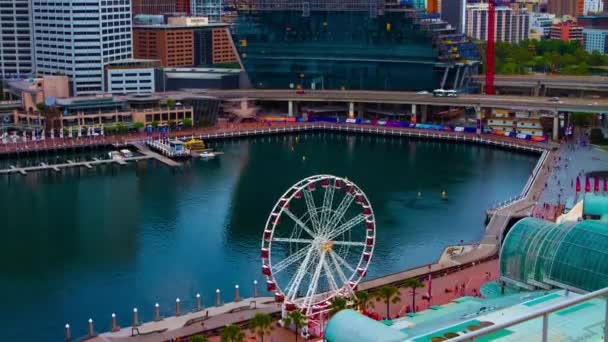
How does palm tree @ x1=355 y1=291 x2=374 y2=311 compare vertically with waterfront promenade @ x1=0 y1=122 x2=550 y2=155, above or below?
below

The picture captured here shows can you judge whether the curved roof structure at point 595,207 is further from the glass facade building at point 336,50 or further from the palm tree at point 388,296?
the glass facade building at point 336,50

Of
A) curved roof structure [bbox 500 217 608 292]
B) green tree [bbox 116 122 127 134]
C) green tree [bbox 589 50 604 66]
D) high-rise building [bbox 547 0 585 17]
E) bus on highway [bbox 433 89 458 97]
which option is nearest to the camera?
curved roof structure [bbox 500 217 608 292]

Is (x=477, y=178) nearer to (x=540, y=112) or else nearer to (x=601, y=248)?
(x=540, y=112)

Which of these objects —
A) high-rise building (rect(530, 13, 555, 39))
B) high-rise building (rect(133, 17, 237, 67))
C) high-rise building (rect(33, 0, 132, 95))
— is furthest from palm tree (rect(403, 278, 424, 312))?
high-rise building (rect(530, 13, 555, 39))

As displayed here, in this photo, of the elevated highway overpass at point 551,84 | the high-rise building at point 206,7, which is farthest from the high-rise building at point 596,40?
the high-rise building at point 206,7

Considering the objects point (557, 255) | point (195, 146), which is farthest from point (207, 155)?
point (557, 255)

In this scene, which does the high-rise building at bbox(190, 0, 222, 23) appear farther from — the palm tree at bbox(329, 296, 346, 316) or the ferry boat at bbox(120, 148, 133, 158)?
the palm tree at bbox(329, 296, 346, 316)
